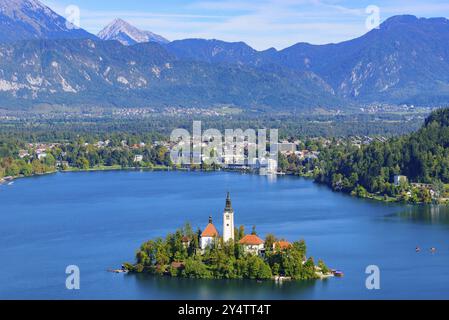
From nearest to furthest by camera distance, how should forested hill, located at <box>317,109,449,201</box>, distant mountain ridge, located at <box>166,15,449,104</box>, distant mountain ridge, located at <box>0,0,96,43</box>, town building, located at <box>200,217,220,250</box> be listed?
town building, located at <box>200,217,220,250</box> < forested hill, located at <box>317,109,449,201</box> < distant mountain ridge, located at <box>166,15,449,104</box> < distant mountain ridge, located at <box>0,0,96,43</box>

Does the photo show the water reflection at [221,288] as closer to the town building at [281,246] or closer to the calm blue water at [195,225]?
the calm blue water at [195,225]

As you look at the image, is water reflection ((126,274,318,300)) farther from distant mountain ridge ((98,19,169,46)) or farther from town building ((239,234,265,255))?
distant mountain ridge ((98,19,169,46))

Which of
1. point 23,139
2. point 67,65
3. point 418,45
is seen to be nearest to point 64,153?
point 23,139

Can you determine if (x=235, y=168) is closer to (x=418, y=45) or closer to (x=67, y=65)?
(x=67, y=65)

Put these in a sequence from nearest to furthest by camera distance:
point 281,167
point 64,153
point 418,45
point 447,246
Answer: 1. point 447,246
2. point 281,167
3. point 64,153
4. point 418,45

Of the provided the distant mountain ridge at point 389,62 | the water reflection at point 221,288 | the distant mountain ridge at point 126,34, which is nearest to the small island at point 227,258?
the water reflection at point 221,288

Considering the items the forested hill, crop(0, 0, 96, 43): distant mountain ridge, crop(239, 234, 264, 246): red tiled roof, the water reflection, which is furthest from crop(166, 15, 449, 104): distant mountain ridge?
the water reflection
